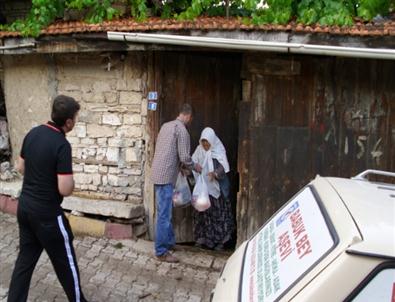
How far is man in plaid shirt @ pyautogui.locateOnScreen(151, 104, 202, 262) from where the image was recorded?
597cm

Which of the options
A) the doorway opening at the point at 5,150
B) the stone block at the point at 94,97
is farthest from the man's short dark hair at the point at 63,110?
the doorway opening at the point at 5,150

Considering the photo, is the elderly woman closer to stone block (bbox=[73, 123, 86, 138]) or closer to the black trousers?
stone block (bbox=[73, 123, 86, 138])

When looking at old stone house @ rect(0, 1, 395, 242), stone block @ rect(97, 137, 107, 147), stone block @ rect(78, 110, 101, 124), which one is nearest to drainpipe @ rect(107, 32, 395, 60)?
old stone house @ rect(0, 1, 395, 242)

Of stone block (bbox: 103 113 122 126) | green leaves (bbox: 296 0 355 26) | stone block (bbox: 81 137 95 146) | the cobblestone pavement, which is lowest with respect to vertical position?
the cobblestone pavement

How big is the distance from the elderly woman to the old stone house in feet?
0.78

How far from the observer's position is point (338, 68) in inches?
229

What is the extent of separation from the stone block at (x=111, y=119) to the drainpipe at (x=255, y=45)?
3.97 feet

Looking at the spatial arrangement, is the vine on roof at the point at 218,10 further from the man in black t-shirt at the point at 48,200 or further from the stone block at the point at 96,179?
the man in black t-shirt at the point at 48,200

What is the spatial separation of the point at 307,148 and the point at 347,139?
0.48 metres

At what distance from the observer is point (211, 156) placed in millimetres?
6465

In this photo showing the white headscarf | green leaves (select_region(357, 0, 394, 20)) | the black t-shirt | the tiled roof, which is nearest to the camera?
the black t-shirt

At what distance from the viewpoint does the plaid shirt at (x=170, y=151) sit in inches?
235

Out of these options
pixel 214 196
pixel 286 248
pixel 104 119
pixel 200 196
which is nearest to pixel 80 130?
pixel 104 119

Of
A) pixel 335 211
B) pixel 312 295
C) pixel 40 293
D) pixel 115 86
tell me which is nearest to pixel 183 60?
pixel 115 86
